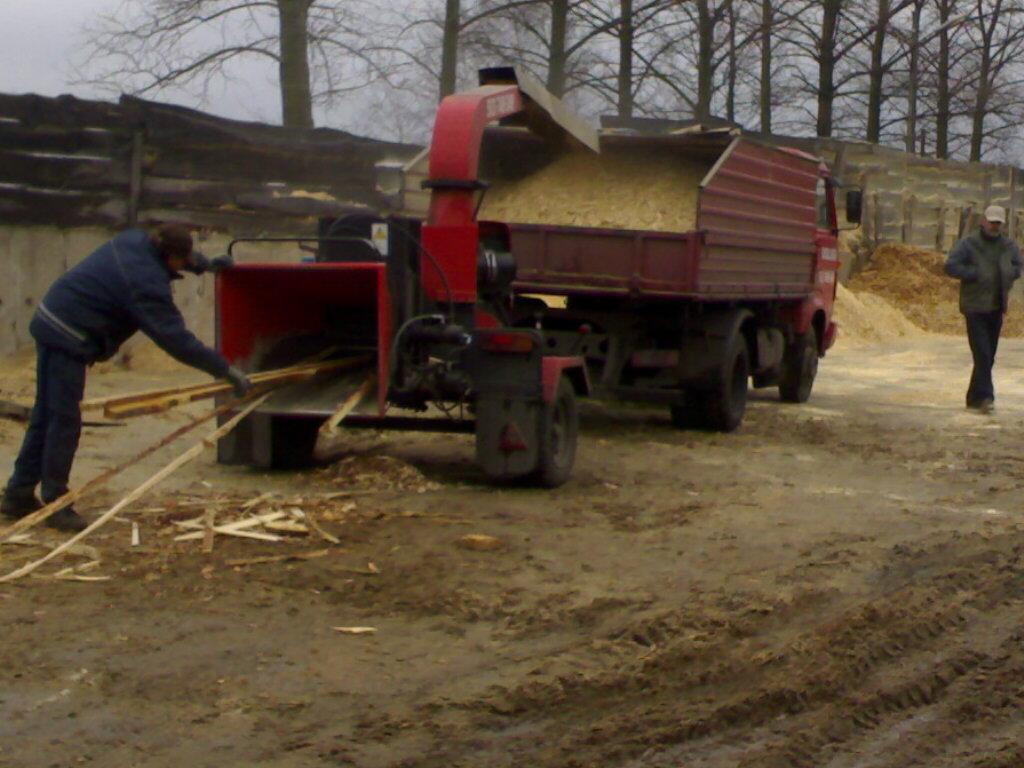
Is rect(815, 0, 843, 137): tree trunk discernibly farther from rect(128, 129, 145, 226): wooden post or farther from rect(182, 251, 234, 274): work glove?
rect(182, 251, 234, 274): work glove

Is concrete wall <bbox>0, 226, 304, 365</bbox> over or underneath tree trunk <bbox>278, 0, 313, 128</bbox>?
underneath

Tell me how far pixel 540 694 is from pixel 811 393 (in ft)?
40.6

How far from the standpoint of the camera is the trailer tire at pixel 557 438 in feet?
31.6

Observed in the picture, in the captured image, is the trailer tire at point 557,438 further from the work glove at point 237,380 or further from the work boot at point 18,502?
the work boot at point 18,502

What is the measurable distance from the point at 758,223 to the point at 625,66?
68.9ft

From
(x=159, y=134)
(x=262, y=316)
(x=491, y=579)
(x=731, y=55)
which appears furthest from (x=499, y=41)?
(x=491, y=579)

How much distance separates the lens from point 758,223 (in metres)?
13.9

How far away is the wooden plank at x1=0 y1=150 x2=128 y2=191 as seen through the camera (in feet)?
52.1

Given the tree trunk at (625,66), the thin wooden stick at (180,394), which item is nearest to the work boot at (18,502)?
the thin wooden stick at (180,394)

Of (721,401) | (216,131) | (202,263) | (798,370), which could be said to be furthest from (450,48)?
(202,263)

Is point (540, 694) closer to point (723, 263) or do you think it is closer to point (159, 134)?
point (723, 263)

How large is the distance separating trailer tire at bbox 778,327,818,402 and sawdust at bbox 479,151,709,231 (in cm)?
336

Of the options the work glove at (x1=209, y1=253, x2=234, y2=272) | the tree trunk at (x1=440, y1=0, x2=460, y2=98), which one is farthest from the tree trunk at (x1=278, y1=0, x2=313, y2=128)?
the work glove at (x1=209, y1=253, x2=234, y2=272)

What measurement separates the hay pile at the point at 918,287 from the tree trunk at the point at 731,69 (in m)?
7.20
